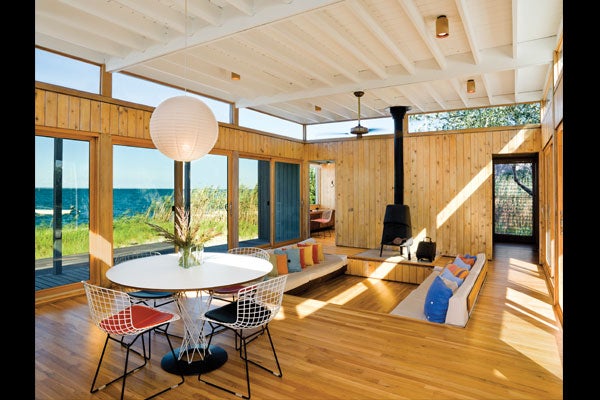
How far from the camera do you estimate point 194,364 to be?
2.63 metres

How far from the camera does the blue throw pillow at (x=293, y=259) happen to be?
529cm

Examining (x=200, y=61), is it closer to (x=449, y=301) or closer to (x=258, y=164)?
(x=258, y=164)

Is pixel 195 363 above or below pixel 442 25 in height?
below

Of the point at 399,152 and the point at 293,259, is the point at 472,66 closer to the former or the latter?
the point at 399,152

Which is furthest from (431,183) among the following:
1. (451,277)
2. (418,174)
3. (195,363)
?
(195,363)

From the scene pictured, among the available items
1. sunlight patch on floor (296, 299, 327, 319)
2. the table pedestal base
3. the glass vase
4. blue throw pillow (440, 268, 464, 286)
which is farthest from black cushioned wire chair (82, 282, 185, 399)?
blue throw pillow (440, 268, 464, 286)

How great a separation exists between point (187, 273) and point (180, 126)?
1.06m

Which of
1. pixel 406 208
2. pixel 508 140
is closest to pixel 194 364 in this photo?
pixel 406 208

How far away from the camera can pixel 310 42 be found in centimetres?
403

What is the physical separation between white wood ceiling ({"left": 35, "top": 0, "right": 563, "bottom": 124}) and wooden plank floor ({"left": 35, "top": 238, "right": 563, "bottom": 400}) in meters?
2.76

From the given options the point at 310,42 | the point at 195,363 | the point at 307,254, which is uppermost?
the point at 310,42

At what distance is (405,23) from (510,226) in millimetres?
6768

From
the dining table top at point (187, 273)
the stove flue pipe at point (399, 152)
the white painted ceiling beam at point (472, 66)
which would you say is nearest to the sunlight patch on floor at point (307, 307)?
the dining table top at point (187, 273)

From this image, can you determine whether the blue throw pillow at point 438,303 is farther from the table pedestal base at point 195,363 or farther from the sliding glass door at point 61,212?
the sliding glass door at point 61,212
